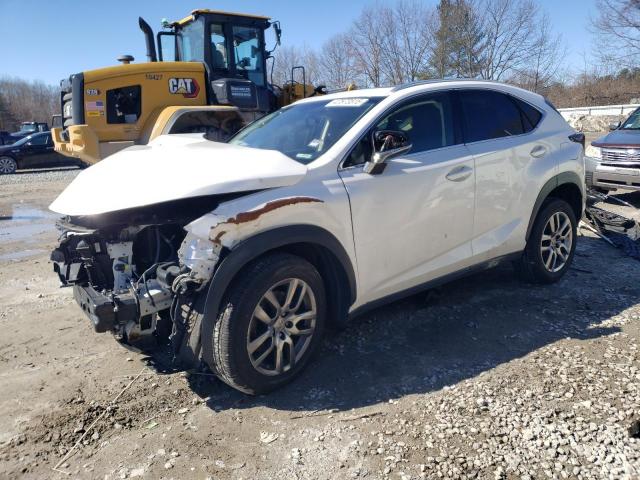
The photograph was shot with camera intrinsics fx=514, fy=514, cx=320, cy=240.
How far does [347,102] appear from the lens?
405 centimetres

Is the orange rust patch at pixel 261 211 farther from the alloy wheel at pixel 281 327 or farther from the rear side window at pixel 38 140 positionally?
the rear side window at pixel 38 140

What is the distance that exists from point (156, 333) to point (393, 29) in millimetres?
35300

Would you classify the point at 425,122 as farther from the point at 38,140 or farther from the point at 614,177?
the point at 38,140

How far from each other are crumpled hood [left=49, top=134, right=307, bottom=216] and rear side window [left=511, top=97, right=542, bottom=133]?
8.15 ft

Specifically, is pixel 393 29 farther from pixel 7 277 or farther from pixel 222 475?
pixel 222 475

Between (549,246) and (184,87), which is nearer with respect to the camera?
(549,246)

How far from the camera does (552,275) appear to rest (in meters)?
4.96

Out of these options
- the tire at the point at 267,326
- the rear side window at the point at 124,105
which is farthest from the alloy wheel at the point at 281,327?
the rear side window at the point at 124,105

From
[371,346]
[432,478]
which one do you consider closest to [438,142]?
[371,346]

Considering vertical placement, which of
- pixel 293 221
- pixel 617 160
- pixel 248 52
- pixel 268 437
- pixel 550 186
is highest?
pixel 248 52

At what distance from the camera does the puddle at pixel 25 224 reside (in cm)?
819

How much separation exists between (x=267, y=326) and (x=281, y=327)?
0.30 feet

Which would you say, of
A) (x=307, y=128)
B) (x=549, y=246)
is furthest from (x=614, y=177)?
(x=307, y=128)

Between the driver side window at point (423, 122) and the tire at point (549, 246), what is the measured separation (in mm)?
1380
